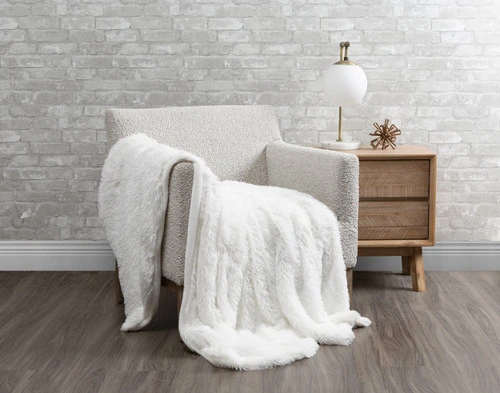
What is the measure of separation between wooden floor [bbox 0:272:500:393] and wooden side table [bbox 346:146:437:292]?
215 mm

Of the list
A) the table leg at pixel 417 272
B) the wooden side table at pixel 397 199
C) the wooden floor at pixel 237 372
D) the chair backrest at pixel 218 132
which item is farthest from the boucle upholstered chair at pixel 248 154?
the table leg at pixel 417 272

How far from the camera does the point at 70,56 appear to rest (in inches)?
122

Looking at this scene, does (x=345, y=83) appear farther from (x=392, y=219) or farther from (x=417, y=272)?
(x=417, y=272)

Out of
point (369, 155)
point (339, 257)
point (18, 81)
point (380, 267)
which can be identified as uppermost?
point (18, 81)

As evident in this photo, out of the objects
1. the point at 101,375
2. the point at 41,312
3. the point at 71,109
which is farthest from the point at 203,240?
the point at 71,109

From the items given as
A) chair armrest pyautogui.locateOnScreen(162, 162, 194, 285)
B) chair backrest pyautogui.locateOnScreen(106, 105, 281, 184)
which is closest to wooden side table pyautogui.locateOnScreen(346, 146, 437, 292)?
chair backrest pyautogui.locateOnScreen(106, 105, 281, 184)

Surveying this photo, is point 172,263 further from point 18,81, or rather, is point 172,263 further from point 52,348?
point 18,81

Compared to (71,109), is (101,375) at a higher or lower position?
lower

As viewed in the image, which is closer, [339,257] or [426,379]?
[426,379]

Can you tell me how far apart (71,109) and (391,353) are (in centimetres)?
175

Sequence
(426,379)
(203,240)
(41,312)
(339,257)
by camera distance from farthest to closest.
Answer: (41,312)
(339,257)
(203,240)
(426,379)

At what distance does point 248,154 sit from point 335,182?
0.54 meters

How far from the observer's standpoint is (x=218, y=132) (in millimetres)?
2811

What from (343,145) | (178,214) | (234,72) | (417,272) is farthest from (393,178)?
(178,214)
